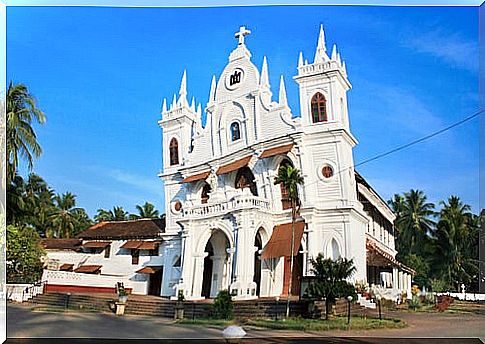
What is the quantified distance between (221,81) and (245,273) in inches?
120

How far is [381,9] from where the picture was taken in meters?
10.1

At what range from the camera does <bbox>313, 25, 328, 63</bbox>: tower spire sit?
1043 centimetres

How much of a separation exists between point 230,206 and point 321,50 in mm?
3020

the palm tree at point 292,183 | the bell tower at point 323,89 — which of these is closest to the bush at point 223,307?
the palm tree at point 292,183

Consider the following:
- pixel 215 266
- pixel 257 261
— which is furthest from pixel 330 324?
pixel 215 266

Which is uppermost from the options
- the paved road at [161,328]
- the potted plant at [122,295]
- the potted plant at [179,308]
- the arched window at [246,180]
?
the arched window at [246,180]

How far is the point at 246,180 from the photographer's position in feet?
38.0

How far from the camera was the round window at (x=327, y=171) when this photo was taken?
1081cm

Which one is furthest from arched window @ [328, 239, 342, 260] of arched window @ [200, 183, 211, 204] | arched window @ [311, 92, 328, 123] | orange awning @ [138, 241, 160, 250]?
orange awning @ [138, 241, 160, 250]

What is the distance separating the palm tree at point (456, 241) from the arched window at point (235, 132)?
357 centimetres

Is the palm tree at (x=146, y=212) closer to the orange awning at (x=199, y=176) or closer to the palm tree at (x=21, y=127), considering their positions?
the orange awning at (x=199, y=176)

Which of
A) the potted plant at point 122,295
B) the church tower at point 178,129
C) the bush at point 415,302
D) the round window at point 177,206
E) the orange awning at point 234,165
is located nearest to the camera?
the bush at point 415,302

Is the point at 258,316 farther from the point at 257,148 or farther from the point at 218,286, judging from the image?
the point at 257,148

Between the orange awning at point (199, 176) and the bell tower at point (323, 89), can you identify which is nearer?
the bell tower at point (323, 89)
